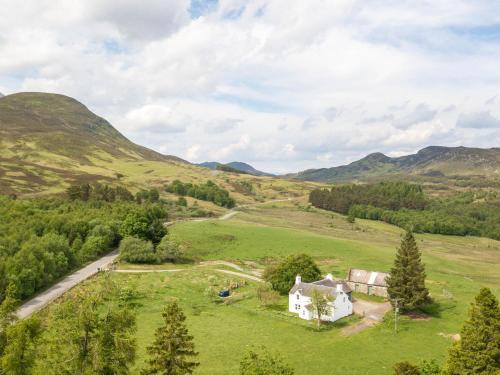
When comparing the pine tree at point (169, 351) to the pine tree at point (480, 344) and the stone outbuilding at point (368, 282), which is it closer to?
the pine tree at point (480, 344)

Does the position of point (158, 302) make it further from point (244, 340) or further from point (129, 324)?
point (129, 324)

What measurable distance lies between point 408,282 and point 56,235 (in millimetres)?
63545

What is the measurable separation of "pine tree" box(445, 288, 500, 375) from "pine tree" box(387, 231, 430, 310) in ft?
81.1

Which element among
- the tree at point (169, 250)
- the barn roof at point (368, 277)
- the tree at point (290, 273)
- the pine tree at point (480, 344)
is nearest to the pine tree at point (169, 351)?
the pine tree at point (480, 344)

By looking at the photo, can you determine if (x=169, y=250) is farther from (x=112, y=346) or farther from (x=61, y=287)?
(x=112, y=346)

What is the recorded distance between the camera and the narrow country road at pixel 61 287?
57.4 m

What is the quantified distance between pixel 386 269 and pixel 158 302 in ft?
155

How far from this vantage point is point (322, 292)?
203 feet

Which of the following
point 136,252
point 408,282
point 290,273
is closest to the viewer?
point 408,282

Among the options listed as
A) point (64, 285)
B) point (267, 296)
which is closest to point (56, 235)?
point (64, 285)

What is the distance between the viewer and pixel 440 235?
177 meters

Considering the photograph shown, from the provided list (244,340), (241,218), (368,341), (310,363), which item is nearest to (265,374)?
(310,363)

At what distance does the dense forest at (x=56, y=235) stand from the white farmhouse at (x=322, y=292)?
3897 centimetres

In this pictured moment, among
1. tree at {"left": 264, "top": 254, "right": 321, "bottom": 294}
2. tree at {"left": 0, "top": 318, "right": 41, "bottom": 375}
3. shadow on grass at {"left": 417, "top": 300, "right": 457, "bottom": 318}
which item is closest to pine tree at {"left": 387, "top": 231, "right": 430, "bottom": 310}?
shadow on grass at {"left": 417, "top": 300, "right": 457, "bottom": 318}
